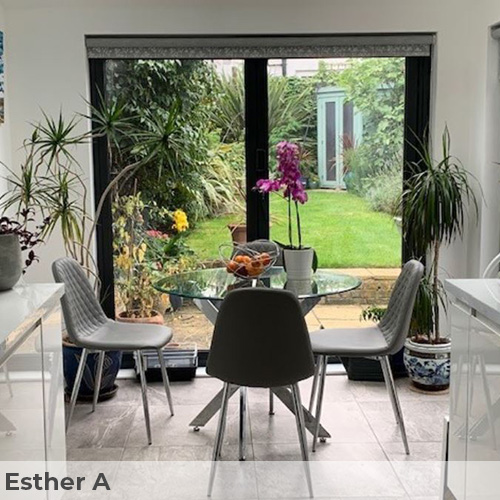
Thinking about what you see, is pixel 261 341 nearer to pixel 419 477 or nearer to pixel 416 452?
pixel 419 477

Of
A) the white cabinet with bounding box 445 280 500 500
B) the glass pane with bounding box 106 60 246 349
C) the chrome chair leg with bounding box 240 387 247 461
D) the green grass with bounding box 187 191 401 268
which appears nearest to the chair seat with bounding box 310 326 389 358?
the chrome chair leg with bounding box 240 387 247 461

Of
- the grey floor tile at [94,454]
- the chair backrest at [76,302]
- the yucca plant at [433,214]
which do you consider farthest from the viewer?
the yucca plant at [433,214]

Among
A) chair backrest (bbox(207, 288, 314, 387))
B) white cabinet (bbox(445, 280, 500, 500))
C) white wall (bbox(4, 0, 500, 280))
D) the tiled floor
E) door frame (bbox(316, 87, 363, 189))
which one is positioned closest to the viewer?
white cabinet (bbox(445, 280, 500, 500))

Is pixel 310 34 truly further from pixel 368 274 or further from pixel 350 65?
pixel 368 274

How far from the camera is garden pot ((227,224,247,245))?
426cm

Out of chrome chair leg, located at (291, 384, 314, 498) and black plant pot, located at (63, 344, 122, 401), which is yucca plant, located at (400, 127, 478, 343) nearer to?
chrome chair leg, located at (291, 384, 314, 498)

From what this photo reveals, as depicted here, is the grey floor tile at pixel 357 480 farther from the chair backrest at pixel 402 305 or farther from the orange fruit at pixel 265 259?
the orange fruit at pixel 265 259

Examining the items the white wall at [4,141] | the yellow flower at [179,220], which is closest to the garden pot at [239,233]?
the yellow flower at [179,220]

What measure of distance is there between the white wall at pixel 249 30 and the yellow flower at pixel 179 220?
2.08ft

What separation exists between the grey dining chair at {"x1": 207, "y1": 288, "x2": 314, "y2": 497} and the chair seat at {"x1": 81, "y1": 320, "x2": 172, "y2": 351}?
607 mm

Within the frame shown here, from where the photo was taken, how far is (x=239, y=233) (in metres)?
4.27

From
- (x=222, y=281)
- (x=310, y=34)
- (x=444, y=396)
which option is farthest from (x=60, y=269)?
(x=444, y=396)

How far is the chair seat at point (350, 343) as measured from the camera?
3.06 meters

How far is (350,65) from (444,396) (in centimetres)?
210
